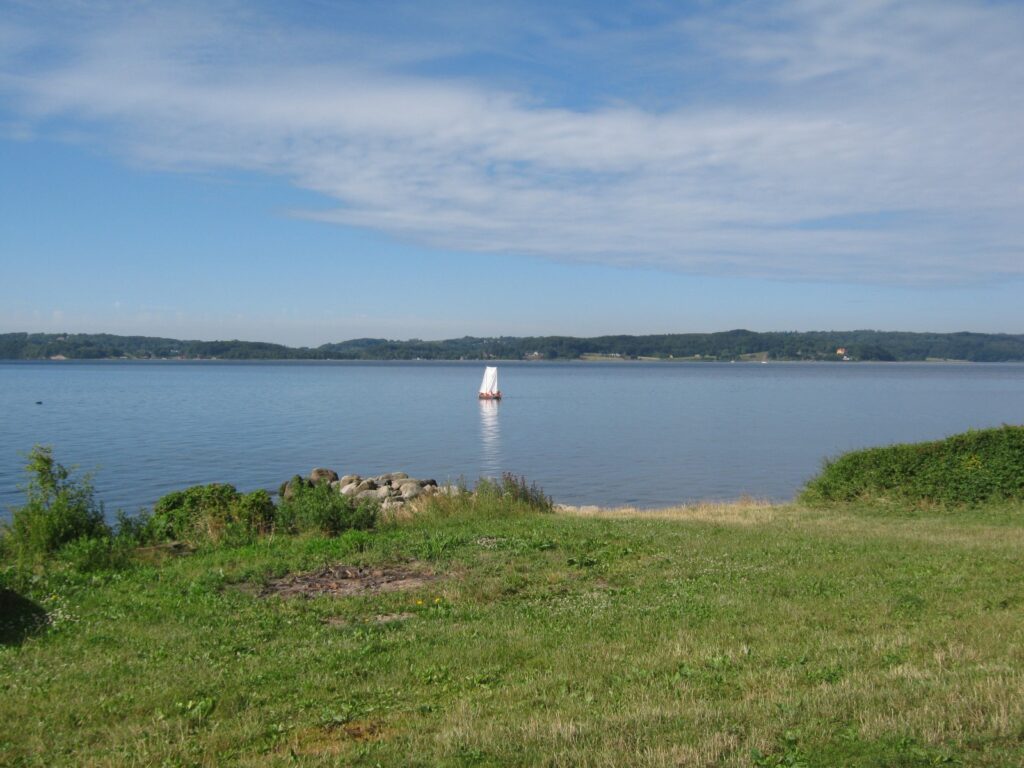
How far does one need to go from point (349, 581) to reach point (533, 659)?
14.0 ft

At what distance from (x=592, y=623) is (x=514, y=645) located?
1160 mm

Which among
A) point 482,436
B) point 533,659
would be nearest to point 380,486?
point 482,436

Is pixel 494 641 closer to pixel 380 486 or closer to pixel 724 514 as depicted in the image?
pixel 724 514

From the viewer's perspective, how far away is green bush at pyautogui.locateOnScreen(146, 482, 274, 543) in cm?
1578

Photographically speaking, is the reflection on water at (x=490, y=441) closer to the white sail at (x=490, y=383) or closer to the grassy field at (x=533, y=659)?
the white sail at (x=490, y=383)

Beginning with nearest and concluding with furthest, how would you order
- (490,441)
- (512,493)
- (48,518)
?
(48,518), (512,493), (490,441)

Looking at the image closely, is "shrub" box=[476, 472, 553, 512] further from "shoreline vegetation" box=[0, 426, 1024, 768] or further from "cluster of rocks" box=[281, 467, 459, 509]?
"cluster of rocks" box=[281, 467, 459, 509]

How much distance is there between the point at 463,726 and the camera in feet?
19.7

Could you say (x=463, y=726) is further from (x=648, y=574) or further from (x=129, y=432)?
(x=129, y=432)

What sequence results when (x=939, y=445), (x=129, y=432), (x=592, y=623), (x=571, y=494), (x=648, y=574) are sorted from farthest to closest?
1. (x=129, y=432)
2. (x=571, y=494)
3. (x=939, y=445)
4. (x=648, y=574)
5. (x=592, y=623)

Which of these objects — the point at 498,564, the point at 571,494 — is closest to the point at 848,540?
the point at 498,564

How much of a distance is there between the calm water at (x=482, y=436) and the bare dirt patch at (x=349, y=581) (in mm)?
18587

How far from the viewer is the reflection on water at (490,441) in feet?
133

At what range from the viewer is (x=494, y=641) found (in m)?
8.48
